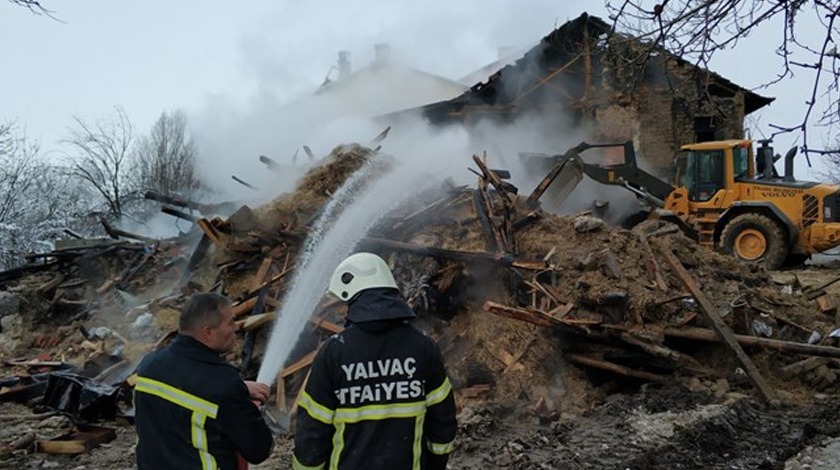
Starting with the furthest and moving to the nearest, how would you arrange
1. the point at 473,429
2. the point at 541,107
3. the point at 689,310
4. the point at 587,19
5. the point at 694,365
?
the point at 541,107 → the point at 587,19 → the point at 689,310 → the point at 694,365 → the point at 473,429

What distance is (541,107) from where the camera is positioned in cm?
2220

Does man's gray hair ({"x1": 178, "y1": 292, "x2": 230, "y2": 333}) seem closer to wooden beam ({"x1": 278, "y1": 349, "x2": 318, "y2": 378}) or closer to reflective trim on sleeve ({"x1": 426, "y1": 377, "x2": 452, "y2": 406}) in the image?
reflective trim on sleeve ({"x1": 426, "y1": 377, "x2": 452, "y2": 406})

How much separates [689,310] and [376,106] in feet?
77.5

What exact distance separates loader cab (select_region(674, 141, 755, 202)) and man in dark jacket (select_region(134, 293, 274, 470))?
14.8 metres

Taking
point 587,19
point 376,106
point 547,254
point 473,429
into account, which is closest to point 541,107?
point 587,19

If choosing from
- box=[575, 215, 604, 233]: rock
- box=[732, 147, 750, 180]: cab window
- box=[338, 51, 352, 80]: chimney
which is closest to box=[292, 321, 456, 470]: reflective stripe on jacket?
box=[575, 215, 604, 233]: rock

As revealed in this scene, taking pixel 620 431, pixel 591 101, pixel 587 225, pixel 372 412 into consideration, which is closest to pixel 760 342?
pixel 620 431

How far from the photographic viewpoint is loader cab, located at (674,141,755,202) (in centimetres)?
1518

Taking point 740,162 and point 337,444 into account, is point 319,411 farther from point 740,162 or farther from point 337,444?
point 740,162

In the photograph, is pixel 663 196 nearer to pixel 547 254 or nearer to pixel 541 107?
pixel 541 107

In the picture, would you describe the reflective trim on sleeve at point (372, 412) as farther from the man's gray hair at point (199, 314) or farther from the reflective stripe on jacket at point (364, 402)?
the man's gray hair at point (199, 314)

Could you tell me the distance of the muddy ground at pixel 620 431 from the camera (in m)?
5.17

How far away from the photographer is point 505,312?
6.66m

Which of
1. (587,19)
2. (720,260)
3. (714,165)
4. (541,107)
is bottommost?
(720,260)
